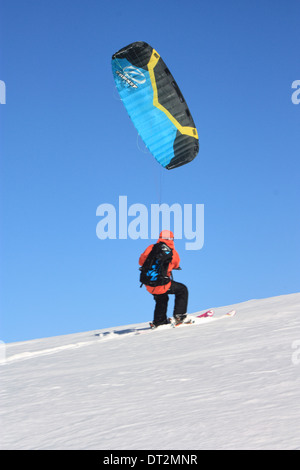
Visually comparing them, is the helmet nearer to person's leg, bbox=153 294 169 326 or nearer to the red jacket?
the red jacket

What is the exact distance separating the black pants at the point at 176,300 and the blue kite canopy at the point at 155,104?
151 inches

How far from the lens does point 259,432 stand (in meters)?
2.59

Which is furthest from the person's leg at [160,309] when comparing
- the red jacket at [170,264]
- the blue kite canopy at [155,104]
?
the blue kite canopy at [155,104]

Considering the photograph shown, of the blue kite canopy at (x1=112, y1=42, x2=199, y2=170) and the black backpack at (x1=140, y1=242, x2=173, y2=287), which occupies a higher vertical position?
the blue kite canopy at (x1=112, y1=42, x2=199, y2=170)

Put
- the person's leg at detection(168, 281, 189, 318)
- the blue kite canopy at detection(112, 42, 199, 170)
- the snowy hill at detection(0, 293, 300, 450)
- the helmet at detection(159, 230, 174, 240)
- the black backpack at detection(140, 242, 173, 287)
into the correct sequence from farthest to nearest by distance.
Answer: the blue kite canopy at detection(112, 42, 199, 170) → the person's leg at detection(168, 281, 189, 318) → the helmet at detection(159, 230, 174, 240) → the black backpack at detection(140, 242, 173, 287) → the snowy hill at detection(0, 293, 300, 450)

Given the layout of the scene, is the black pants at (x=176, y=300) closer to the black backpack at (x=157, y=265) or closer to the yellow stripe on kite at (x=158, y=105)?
the black backpack at (x=157, y=265)

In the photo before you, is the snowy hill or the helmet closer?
the snowy hill

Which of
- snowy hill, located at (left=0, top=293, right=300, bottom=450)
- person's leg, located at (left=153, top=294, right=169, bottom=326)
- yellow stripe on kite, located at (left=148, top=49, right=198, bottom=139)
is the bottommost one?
snowy hill, located at (left=0, top=293, right=300, bottom=450)

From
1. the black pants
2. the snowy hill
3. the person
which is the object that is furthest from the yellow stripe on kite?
the snowy hill

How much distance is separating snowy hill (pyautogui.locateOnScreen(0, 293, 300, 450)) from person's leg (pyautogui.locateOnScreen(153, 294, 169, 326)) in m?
2.84

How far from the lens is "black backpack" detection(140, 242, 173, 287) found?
28.5 ft

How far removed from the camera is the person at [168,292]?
888cm
